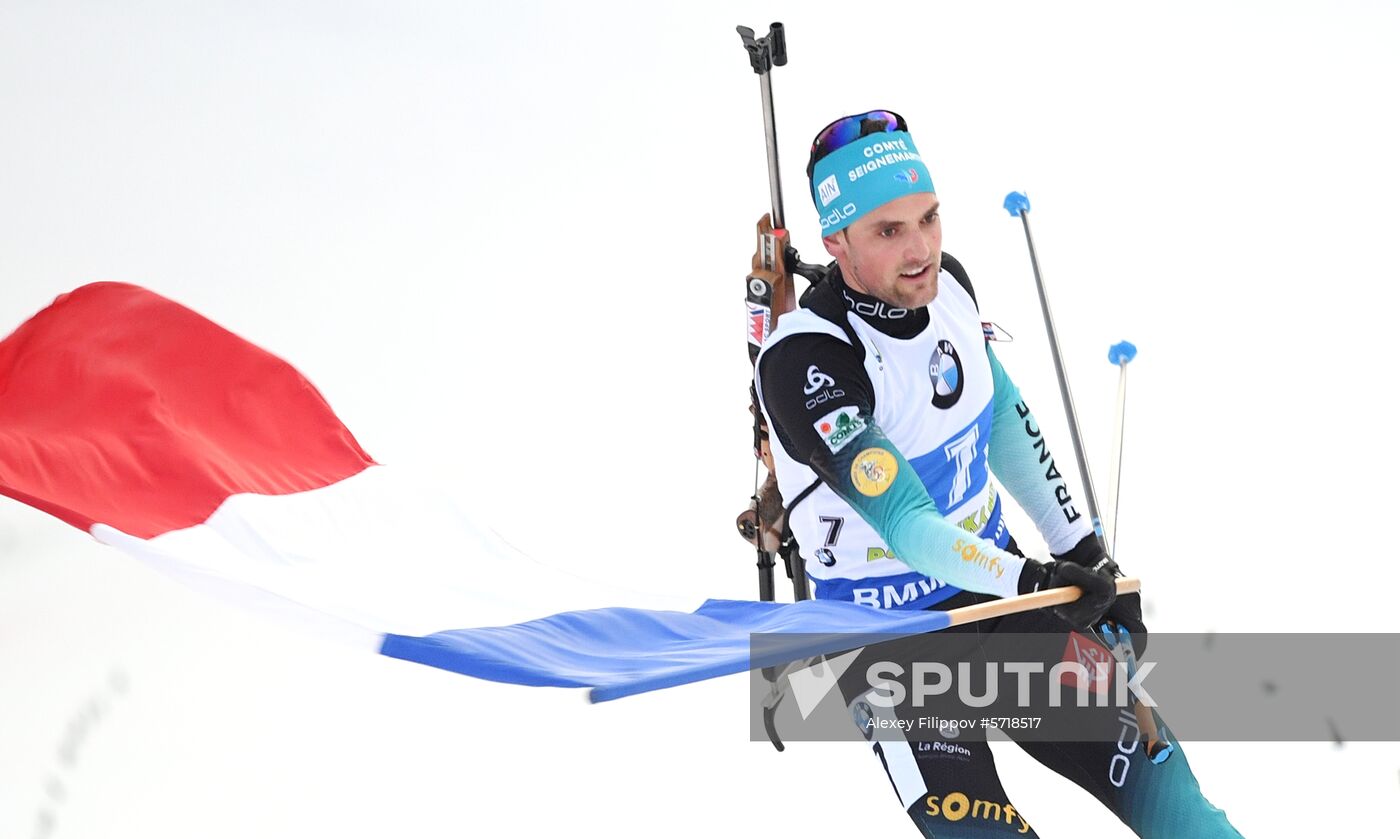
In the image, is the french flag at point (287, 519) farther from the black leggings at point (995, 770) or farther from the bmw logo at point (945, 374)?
the bmw logo at point (945, 374)

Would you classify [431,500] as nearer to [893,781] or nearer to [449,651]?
[449,651]

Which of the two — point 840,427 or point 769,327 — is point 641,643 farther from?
point 769,327

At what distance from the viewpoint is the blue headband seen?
3262mm

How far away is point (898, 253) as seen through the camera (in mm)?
3256

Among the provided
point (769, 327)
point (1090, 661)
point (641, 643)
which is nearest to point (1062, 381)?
point (769, 327)

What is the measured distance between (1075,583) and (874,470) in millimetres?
419

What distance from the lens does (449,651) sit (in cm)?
295

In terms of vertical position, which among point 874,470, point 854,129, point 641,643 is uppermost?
point 854,129

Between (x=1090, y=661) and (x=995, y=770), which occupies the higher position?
(x=1090, y=661)

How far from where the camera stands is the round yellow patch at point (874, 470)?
10.1 feet

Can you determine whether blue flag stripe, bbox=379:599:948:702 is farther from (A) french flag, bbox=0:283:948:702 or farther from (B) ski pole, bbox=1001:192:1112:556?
(B) ski pole, bbox=1001:192:1112:556

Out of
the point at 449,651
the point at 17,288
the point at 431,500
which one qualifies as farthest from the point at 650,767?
the point at 17,288

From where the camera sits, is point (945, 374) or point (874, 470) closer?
point (874, 470)

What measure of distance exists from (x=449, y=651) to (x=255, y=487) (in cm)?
103
